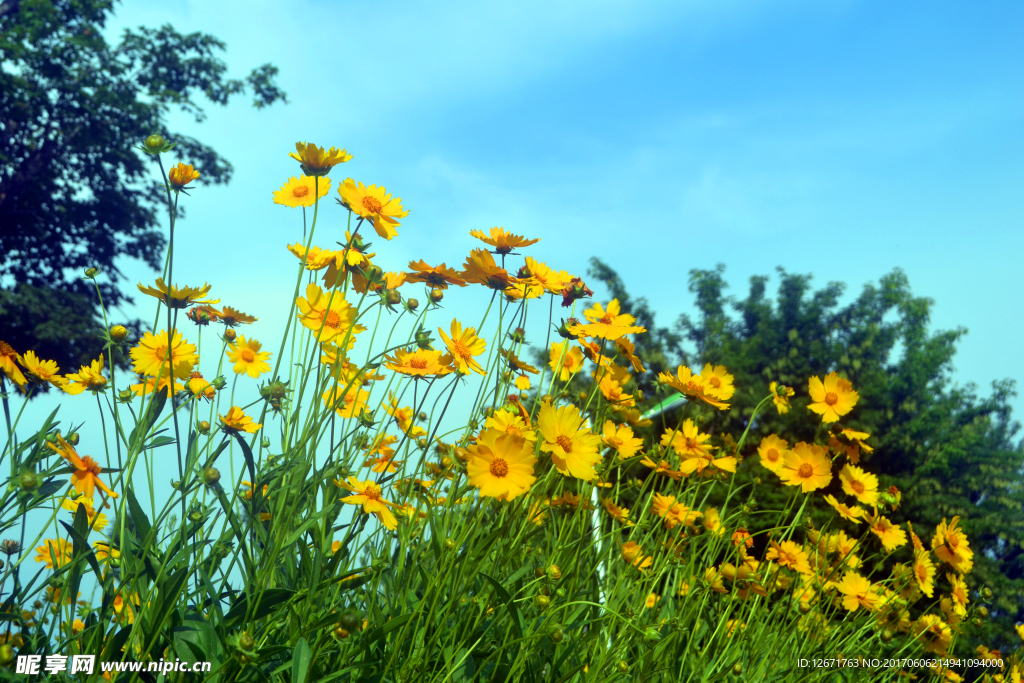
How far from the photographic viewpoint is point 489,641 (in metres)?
1.32

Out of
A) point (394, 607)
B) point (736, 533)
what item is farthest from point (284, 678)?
point (736, 533)

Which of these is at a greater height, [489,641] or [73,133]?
[73,133]

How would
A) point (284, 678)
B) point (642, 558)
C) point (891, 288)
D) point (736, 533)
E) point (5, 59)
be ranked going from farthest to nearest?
point (891, 288)
point (5, 59)
point (736, 533)
point (642, 558)
point (284, 678)

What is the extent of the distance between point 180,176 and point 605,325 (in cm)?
96

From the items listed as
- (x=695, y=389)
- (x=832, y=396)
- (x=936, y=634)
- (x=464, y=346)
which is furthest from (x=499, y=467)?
(x=936, y=634)

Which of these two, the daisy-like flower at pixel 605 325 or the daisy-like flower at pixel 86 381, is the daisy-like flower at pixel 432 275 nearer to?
the daisy-like flower at pixel 605 325

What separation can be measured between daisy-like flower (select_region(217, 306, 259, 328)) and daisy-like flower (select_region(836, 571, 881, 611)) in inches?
77.0

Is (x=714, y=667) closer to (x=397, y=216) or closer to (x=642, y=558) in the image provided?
(x=642, y=558)

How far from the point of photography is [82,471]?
4.44 ft

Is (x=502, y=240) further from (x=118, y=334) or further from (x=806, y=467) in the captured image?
(x=806, y=467)

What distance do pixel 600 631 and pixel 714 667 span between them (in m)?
0.33

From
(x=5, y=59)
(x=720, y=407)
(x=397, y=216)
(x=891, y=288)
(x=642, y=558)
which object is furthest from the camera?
(x=891, y=288)

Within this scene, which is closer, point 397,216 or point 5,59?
point 397,216

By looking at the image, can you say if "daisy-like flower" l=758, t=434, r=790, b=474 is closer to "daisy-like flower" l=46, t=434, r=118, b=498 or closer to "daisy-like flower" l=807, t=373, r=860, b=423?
"daisy-like flower" l=807, t=373, r=860, b=423
